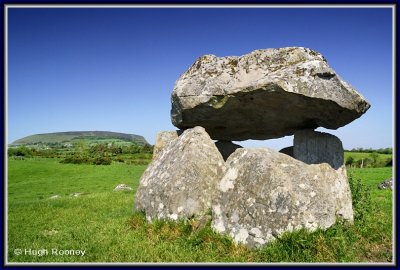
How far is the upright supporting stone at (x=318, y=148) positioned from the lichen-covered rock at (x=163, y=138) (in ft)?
13.6

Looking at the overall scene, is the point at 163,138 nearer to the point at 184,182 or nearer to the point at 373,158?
the point at 184,182

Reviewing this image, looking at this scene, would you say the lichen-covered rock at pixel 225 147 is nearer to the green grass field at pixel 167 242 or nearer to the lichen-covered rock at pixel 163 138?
the lichen-covered rock at pixel 163 138

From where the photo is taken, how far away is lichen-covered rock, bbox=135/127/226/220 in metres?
10.0

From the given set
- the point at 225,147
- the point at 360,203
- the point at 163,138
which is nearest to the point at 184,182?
the point at 163,138

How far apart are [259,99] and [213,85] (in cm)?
138

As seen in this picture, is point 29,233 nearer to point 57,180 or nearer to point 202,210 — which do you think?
point 202,210

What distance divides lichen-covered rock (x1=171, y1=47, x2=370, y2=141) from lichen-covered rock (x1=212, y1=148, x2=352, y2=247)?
1737 millimetres

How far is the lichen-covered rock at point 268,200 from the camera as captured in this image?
8.39 m

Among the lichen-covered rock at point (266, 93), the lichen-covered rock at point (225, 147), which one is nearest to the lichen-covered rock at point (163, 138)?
the lichen-covered rock at point (266, 93)

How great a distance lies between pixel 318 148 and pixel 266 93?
2.96m

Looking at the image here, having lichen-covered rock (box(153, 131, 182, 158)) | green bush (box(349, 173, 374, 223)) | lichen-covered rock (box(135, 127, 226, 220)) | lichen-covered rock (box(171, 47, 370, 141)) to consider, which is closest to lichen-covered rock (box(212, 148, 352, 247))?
lichen-covered rock (box(135, 127, 226, 220))

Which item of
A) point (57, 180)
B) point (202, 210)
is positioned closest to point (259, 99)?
point (202, 210)

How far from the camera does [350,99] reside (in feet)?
32.7

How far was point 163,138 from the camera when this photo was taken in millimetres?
13656
